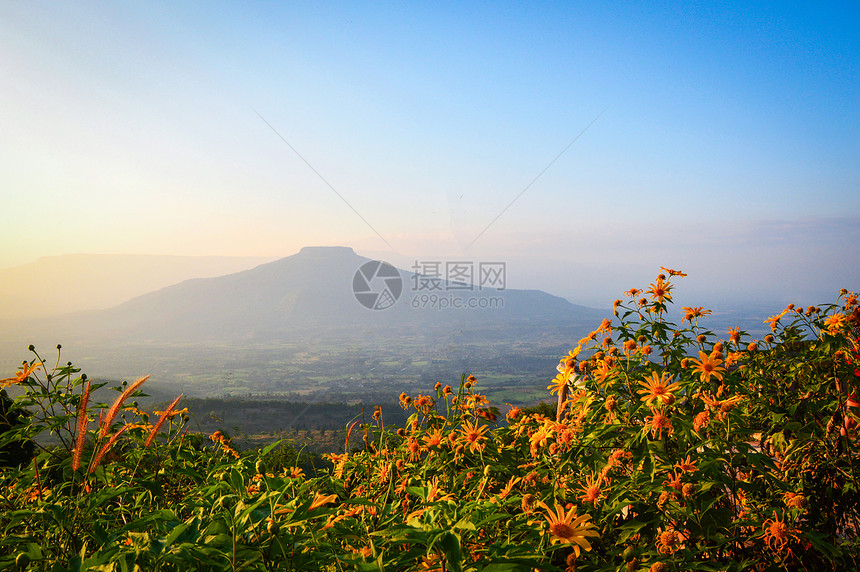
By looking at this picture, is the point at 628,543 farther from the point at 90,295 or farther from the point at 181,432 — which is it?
the point at 90,295

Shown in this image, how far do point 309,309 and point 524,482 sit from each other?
390 ft

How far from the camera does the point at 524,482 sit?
165 centimetres

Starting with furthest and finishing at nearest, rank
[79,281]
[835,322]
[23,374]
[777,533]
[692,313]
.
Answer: [79,281] < [692,313] < [835,322] < [23,374] < [777,533]

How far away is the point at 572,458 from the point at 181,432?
6.18ft

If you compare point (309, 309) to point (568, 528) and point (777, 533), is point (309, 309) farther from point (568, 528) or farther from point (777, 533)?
point (568, 528)

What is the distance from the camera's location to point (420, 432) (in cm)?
215

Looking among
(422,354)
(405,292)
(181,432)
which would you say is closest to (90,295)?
(405,292)

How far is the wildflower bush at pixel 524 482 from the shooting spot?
3.32 ft

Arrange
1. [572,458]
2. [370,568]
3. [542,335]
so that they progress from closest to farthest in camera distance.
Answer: [370,568] → [572,458] → [542,335]

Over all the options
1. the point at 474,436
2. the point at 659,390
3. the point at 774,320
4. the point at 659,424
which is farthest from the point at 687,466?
the point at 774,320
